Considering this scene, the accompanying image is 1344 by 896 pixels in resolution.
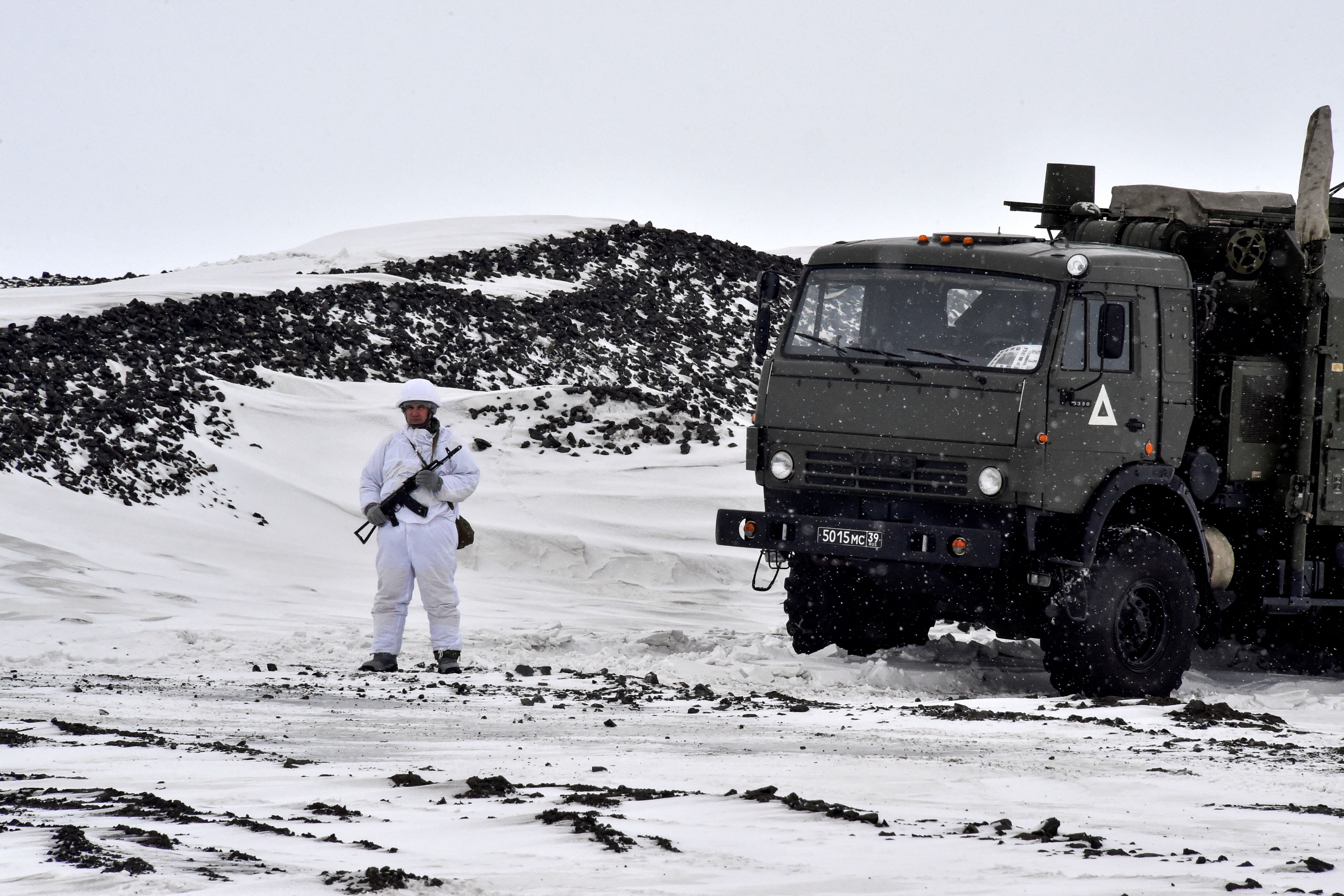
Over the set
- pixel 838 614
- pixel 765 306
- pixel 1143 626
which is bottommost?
pixel 838 614

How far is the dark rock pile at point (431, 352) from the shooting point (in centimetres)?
1944

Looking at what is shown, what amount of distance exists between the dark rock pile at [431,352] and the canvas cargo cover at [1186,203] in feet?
8.95

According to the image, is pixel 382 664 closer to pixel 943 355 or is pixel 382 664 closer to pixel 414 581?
pixel 414 581

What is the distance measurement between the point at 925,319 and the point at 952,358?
0.34 metres

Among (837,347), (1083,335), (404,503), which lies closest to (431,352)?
(404,503)

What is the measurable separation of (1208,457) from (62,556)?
9.70 m

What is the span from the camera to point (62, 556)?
14.9 metres

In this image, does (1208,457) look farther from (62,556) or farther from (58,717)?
(62,556)

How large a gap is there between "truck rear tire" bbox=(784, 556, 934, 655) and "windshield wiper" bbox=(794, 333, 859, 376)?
1.57m

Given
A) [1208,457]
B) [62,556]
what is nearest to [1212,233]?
[1208,457]

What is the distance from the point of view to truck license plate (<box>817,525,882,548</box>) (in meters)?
10.5

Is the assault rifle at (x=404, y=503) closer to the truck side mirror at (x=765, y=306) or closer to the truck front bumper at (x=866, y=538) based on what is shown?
the truck front bumper at (x=866, y=538)

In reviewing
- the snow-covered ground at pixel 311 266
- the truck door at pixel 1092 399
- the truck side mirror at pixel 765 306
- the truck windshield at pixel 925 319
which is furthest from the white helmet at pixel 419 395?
the snow-covered ground at pixel 311 266

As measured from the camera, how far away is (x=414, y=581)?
11078mm
